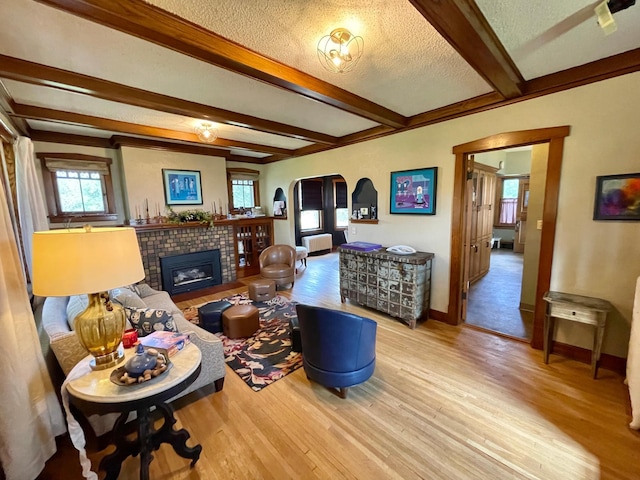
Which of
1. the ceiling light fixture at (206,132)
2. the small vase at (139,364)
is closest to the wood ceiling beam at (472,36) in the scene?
the small vase at (139,364)

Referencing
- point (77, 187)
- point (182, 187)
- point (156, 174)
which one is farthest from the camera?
point (182, 187)

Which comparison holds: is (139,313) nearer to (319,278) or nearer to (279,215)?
(319,278)

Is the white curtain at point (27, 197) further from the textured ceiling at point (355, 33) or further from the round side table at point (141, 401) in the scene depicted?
the textured ceiling at point (355, 33)

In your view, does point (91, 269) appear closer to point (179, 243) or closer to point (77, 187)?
point (179, 243)

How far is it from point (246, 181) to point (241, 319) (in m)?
4.16

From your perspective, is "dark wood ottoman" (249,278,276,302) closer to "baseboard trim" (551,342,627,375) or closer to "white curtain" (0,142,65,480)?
"white curtain" (0,142,65,480)

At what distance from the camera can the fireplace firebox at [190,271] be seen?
4700mm

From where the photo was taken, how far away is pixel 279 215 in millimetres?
6414

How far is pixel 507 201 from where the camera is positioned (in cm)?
804

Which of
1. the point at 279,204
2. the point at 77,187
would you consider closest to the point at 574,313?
the point at 279,204

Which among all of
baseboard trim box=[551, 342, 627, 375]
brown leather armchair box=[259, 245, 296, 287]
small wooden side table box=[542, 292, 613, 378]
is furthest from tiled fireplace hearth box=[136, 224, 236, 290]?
baseboard trim box=[551, 342, 627, 375]

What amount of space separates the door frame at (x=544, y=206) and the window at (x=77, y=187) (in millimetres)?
Answer: 5470

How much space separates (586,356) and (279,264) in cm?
437

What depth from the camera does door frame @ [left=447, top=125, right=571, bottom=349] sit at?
2549 millimetres
